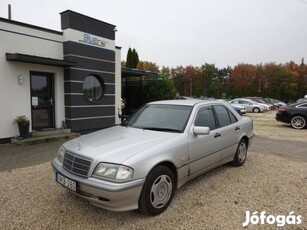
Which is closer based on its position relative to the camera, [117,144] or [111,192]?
[111,192]

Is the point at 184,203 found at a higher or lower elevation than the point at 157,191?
lower

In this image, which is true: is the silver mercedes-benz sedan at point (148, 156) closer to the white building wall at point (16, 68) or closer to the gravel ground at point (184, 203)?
the gravel ground at point (184, 203)

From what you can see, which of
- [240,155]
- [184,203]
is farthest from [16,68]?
[240,155]

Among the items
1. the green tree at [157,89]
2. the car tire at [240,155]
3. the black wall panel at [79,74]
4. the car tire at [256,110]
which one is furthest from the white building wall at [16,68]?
the car tire at [256,110]

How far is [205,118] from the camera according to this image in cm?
427

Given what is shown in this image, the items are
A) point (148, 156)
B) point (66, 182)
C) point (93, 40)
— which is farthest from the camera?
point (93, 40)

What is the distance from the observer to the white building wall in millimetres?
7277

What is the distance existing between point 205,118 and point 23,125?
5.76 metres

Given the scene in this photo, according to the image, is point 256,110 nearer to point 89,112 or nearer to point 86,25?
point 89,112

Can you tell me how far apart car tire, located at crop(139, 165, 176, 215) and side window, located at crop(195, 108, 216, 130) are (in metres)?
1.11

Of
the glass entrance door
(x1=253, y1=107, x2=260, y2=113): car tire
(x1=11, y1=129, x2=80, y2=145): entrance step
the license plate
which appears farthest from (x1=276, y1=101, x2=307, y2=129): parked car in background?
(x1=253, y1=107, x2=260, y2=113): car tire

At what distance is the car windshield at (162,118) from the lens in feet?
12.8

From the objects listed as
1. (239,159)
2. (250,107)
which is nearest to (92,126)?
(239,159)

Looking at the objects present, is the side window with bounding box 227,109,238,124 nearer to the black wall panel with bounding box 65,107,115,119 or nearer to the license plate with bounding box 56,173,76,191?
the license plate with bounding box 56,173,76,191
